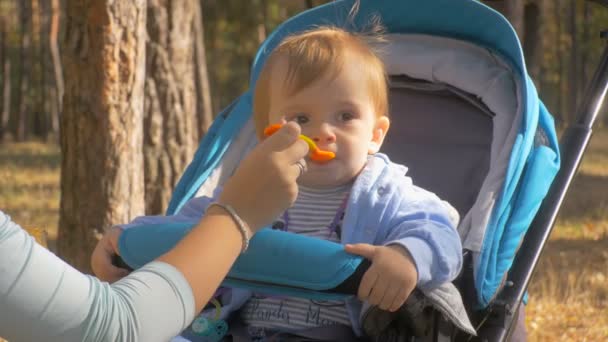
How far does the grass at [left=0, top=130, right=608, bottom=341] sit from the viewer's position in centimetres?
528

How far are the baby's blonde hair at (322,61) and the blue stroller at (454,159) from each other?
435 mm

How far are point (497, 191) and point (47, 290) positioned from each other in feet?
5.50

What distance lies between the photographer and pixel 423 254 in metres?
2.50

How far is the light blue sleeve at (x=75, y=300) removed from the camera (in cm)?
155

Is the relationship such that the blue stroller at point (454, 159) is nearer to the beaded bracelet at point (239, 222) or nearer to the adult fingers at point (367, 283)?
the adult fingers at point (367, 283)

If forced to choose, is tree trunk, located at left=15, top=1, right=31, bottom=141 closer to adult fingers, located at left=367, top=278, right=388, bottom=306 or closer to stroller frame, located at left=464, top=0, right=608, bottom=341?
stroller frame, located at left=464, top=0, right=608, bottom=341

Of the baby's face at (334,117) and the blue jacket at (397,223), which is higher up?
the baby's face at (334,117)

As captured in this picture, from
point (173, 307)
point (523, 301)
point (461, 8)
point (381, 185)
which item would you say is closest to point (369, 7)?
point (461, 8)

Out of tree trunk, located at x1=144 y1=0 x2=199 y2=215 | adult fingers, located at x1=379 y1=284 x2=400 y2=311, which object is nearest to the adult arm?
adult fingers, located at x1=379 y1=284 x2=400 y2=311

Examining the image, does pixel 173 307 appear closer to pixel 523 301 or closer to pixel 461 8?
pixel 523 301

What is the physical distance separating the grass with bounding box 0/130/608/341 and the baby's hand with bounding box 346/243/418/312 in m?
2.56

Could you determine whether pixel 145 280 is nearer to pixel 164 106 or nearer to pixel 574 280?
pixel 164 106

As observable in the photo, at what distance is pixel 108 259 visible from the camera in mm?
2852

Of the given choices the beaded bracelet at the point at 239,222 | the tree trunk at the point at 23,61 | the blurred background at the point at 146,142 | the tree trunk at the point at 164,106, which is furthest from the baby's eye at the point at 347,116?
the tree trunk at the point at 23,61
